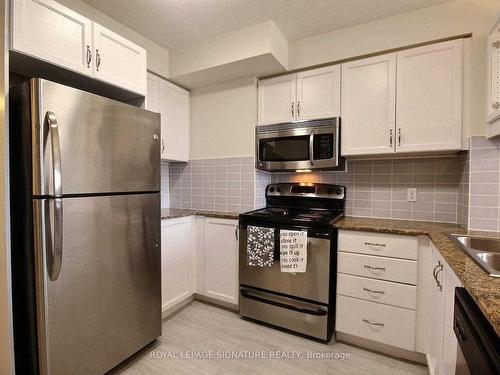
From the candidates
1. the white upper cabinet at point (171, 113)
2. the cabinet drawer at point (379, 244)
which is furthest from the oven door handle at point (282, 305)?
the white upper cabinet at point (171, 113)

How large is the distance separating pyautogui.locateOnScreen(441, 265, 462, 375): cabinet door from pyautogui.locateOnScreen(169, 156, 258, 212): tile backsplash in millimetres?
1601

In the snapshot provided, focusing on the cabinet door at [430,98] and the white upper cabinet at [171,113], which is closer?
the cabinet door at [430,98]

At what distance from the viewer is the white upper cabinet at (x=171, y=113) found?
2385 mm

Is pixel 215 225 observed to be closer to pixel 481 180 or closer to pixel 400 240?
pixel 400 240

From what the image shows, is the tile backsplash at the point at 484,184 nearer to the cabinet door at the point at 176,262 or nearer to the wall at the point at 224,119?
the wall at the point at 224,119

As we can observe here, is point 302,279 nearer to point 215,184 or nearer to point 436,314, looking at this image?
point 436,314

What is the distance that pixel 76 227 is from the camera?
1.31 metres

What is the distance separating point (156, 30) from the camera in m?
2.17

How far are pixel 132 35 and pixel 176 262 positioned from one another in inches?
78.0

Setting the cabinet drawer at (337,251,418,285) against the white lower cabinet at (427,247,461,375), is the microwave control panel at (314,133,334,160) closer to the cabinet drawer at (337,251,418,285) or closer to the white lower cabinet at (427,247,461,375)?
the cabinet drawer at (337,251,418,285)

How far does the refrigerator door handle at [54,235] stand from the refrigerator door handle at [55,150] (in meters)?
0.06

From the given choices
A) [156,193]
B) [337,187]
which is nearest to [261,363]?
[156,193]

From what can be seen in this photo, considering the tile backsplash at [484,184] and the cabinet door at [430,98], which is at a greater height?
the cabinet door at [430,98]

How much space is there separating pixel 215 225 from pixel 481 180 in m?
2.02
